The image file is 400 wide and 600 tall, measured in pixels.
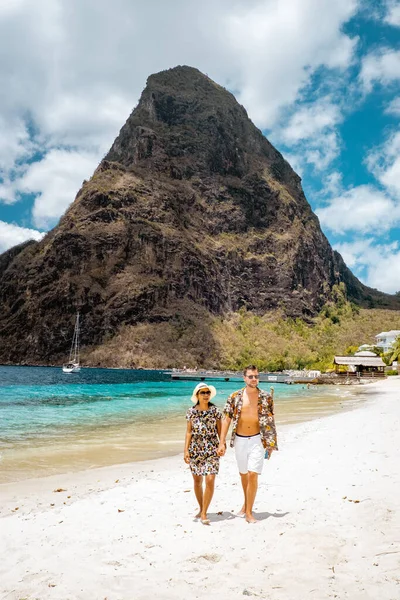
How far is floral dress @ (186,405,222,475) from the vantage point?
7.05m

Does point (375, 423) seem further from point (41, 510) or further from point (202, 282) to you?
point (202, 282)

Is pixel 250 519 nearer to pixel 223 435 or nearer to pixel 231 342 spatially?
pixel 223 435

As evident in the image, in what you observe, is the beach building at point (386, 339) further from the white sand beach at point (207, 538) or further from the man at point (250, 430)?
the man at point (250, 430)

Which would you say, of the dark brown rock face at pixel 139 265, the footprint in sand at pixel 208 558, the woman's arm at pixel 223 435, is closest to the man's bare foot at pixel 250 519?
the woman's arm at pixel 223 435

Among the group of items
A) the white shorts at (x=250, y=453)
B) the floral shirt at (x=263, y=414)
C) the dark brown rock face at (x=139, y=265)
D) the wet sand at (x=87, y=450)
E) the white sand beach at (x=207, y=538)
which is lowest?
the wet sand at (x=87, y=450)

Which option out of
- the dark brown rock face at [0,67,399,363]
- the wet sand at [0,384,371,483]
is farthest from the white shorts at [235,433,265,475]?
the dark brown rock face at [0,67,399,363]

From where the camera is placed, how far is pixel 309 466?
34.7ft

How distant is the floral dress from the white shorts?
368mm

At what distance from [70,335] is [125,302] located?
2070 cm

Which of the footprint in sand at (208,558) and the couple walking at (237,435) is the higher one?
the couple walking at (237,435)

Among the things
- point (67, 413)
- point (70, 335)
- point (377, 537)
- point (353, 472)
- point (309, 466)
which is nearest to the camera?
point (377, 537)

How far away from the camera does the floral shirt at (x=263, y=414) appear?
7.11m

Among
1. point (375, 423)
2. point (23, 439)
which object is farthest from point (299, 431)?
point (23, 439)

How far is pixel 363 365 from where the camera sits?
73812 millimetres
